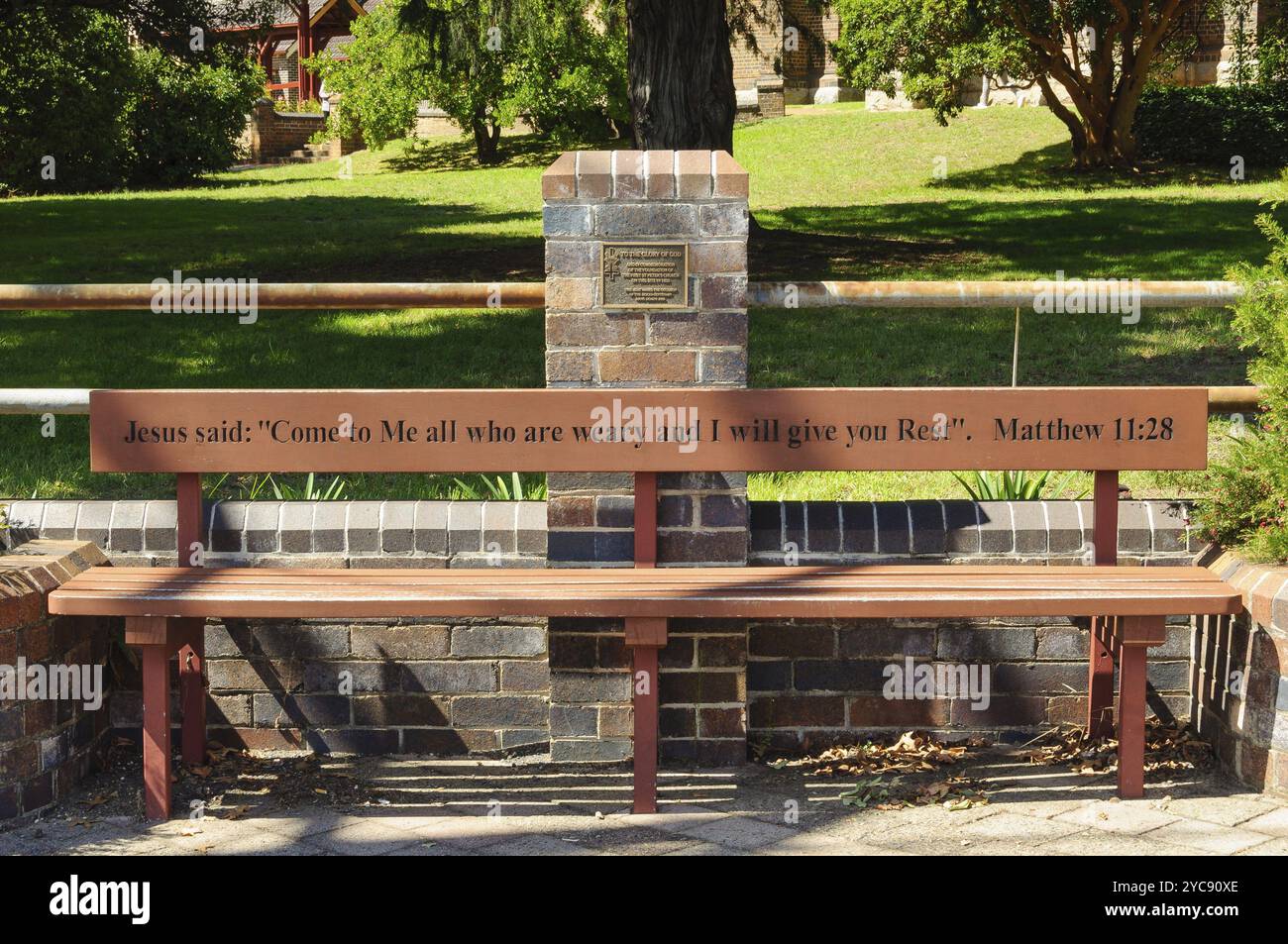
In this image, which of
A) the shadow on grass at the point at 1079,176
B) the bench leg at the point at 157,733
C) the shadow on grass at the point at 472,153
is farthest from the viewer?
the shadow on grass at the point at 472,153

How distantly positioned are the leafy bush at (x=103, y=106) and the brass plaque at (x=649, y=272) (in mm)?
14793

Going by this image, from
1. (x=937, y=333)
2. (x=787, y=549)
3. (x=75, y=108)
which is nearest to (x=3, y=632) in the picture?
(x=787, y=549)

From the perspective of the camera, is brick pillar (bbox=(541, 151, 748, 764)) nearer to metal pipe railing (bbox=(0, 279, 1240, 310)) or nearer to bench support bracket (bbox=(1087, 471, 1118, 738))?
metal pipe railing (bbox=(0, 279, 1240, 310))

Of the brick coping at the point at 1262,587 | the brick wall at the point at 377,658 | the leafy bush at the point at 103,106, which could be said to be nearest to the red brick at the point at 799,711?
the brick wall at the point at 377,658

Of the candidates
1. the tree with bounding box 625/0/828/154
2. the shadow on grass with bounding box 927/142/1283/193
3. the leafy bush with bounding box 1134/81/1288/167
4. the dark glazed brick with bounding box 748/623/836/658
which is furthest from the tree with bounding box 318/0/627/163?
the dark glazed brick with bounding box 748/623/836/658

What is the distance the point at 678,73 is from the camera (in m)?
12.6

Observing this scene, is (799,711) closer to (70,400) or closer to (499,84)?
(70,400)

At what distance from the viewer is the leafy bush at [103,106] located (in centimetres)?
1920

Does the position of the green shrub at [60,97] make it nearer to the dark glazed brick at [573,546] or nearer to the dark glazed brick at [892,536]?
the dark glazed brick at [573,546]

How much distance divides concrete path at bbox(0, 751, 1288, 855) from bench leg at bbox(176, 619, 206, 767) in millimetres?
306

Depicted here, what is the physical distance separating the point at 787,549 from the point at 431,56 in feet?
33.3

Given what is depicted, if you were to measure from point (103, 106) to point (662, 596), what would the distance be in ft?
72.8

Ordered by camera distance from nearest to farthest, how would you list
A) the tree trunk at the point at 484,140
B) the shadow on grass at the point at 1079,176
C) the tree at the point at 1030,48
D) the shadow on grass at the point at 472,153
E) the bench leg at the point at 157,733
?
the bench leg at the point at 157,733 < the shadow on grass at the point at 1079,176 < the tree at the point at 1030,48 < the shadow on grass at the point at 472,153 < the tree trunk at the point at 484,140

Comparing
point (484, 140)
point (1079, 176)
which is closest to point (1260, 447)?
point (1079, 176)
